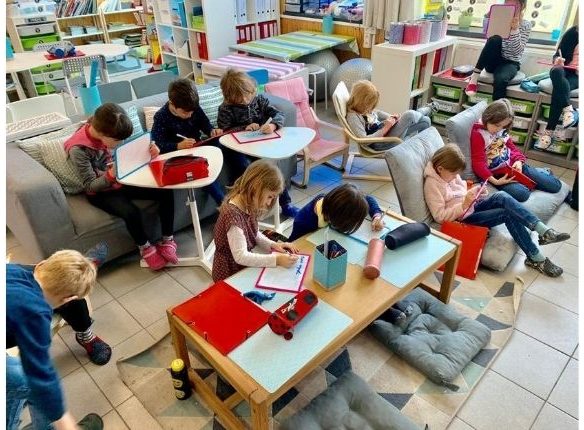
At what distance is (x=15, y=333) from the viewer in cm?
117

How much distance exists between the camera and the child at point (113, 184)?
225cm

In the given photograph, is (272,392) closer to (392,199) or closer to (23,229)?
(23,229)

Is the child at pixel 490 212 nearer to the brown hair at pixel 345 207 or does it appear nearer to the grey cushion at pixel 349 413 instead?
the brown hair at pixel 345 207

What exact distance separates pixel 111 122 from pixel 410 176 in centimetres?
161

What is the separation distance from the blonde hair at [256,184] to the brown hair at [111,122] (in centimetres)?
85

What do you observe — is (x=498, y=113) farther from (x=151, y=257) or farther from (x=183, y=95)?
(x=151, y=257)

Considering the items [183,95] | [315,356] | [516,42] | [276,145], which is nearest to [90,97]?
[183,95]

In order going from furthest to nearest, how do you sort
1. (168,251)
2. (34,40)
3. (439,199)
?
(34,40) → (168,251) → (439,199)

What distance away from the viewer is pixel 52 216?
2.24m

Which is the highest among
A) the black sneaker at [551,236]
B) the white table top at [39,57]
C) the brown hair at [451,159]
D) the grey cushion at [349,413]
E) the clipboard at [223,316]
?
the white table top at [39,57]

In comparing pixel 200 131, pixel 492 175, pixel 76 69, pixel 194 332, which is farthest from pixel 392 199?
pixel 76 69

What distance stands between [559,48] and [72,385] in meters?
4.11

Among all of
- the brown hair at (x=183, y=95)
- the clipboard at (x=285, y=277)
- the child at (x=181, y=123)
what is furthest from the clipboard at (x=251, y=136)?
the clipboard at (x=285, y=277)

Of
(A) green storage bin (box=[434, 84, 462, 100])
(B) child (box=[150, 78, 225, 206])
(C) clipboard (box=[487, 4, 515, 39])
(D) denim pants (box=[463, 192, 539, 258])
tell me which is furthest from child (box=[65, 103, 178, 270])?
(C) clipboard (box=[487, 4, 515, 39])
